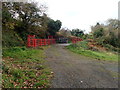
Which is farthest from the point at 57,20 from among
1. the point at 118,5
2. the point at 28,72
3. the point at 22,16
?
the point at 28,72

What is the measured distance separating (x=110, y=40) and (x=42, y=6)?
35.7 ft

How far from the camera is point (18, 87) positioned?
2783 mm

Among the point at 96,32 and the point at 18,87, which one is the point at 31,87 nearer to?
the point at 18,87

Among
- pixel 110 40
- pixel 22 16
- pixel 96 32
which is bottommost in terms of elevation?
pixel 110 40

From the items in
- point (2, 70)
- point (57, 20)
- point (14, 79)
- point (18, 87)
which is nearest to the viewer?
point (18, 87)

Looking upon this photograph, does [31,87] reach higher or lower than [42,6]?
lower

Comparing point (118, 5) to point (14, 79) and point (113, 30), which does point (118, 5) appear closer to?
point (14, 79)

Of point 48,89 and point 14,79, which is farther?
point 14,79

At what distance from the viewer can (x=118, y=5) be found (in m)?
6.25

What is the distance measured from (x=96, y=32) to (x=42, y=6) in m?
9.65

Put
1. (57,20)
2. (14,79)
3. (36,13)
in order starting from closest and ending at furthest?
(14,79), (36,13), (57,20)

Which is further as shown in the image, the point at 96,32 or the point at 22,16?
the point at 96,32

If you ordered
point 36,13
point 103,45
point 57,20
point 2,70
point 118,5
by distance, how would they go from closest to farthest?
1. point 2,70
2. point 118,5
3. point 36,13
4. point 103,45
5. point 57,20

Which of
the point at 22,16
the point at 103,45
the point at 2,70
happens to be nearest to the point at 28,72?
the point at 2,70
